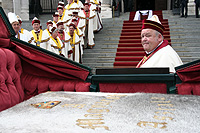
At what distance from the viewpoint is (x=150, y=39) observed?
150 inches

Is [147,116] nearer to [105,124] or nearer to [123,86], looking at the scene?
[105,124]

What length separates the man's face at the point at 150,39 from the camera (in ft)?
12.5

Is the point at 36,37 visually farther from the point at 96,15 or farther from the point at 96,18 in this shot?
the point at 96,15

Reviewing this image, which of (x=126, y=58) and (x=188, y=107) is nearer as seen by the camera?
(x=188, y=107)

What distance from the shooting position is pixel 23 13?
17.2 meters

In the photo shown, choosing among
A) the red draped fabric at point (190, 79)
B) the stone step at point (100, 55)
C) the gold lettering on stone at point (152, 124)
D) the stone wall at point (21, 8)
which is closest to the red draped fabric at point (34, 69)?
the red draped fabric at point (190, 79)

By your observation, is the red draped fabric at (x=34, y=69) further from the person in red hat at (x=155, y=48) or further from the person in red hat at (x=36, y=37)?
the person in red hat at (x=36, y=37)

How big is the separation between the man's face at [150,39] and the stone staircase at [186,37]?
6.24m

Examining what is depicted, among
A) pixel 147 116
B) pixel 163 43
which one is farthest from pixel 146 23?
pixel 147 116

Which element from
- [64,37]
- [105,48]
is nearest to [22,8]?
[105,48]

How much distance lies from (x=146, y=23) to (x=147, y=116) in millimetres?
2008

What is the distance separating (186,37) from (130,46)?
7.39 ft

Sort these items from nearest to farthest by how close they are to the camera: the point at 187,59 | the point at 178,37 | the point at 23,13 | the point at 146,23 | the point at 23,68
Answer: the point at 23,68
the point at 146,23
the point at 187,59
the point at 178,37
the point at 23,13

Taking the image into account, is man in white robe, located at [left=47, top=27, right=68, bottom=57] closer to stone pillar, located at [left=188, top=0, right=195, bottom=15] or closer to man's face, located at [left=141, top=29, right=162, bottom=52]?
man's face, located at [left=141, top=29, right=162, bottom=52]
